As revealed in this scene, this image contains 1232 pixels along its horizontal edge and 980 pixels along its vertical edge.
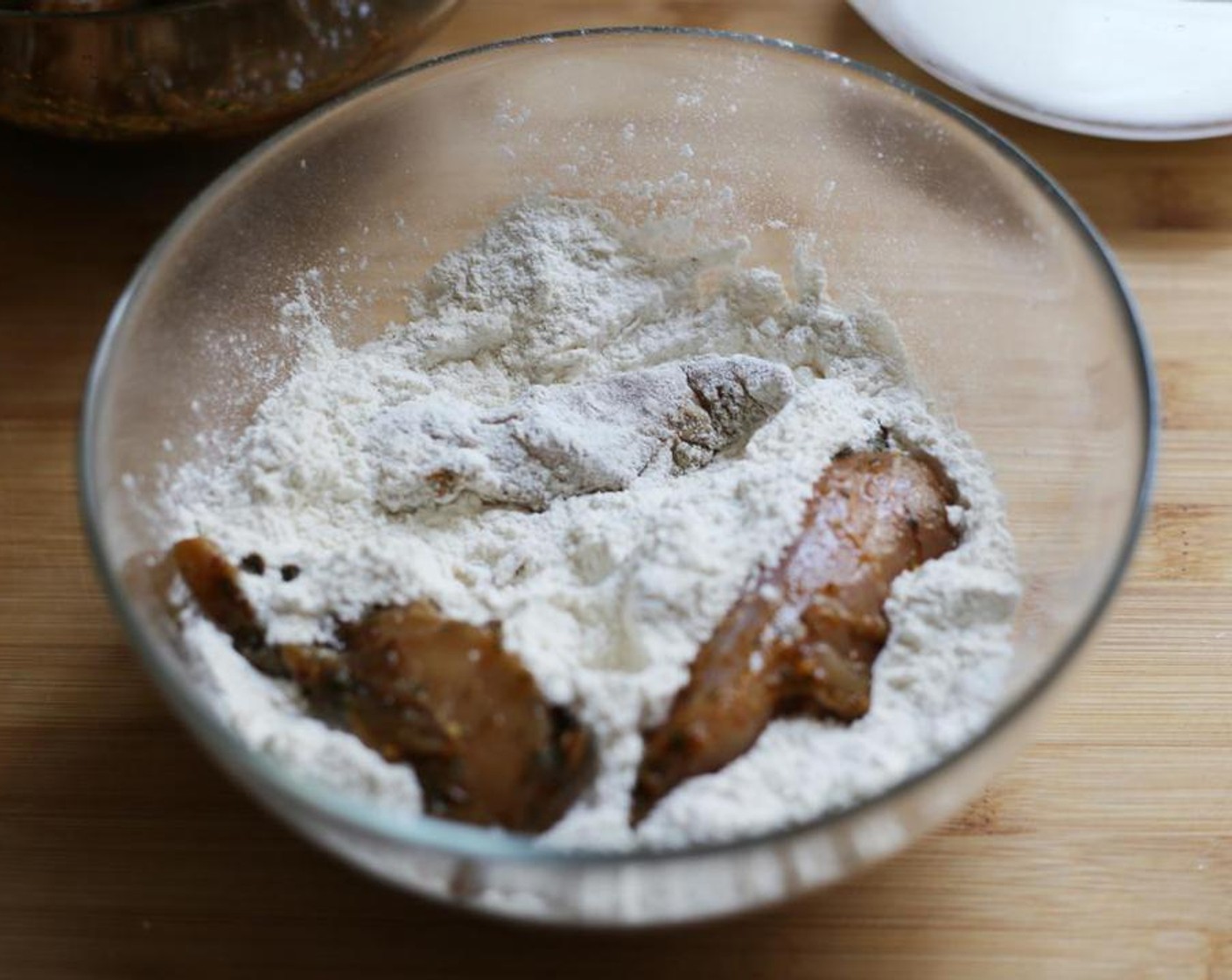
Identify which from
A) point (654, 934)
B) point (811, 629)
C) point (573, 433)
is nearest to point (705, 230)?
point (573, 433)

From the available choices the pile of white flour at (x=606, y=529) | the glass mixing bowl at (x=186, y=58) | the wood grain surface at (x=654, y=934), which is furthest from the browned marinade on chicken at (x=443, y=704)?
the glass mixing bowl at (x=186, y=58)

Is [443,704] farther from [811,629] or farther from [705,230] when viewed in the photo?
[705,230]

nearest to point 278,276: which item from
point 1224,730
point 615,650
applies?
point 615,650

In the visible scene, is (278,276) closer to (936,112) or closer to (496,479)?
(496,479)

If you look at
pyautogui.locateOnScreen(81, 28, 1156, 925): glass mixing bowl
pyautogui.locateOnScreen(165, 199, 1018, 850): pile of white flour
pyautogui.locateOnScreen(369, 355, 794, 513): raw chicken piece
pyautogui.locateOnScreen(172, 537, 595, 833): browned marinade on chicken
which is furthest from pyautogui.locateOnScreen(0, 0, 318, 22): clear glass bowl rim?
pyautogui.locateOnScreen(172, 537, 595, 833): browned marinade on chicken

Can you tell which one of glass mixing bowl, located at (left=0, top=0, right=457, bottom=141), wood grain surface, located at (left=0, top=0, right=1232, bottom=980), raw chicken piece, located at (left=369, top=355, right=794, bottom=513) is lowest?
wood grain surface, located at (left=0, top=0, right=1232, bottom=980)

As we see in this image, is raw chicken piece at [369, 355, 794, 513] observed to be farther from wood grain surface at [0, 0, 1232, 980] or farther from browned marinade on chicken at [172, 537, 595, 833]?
wood grain surface at [0, 0, 1232, 980]
